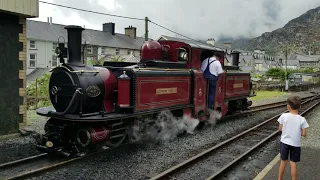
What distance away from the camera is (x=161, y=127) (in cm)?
869

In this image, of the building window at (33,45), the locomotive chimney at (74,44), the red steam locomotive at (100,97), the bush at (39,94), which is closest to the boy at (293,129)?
the red steam locomotive at (100,97)

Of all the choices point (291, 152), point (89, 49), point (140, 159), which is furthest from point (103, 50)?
point (291, 152)

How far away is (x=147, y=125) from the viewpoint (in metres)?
8.30

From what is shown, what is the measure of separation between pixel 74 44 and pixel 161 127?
323cm

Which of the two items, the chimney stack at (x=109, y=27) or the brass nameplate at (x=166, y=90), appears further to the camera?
the chimney stack at (x=109, y=27)

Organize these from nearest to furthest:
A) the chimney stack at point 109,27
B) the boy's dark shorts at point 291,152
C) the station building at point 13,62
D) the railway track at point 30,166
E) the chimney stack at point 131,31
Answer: the boy's dark shorts at point 291,152
the railway track at point 30,166
the station building at point 13,62
the chimney stack at point 109,27
the chimney stack at point 131,31

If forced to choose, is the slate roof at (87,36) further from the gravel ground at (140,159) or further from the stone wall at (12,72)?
the gravel ground at (140,159)

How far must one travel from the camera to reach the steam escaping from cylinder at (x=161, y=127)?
815 centimetres

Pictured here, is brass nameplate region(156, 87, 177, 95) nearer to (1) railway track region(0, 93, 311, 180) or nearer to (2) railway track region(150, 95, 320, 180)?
(2) railway track region(150, 95, 320, 180)

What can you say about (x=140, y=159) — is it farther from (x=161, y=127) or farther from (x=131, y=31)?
(x=131, y=31)

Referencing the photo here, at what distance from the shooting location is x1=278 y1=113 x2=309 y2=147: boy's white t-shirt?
4.88 meters

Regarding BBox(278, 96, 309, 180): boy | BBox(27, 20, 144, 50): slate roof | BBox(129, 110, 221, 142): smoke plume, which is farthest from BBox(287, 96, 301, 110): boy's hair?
BBox(27, 20, 144, 50): slate roof

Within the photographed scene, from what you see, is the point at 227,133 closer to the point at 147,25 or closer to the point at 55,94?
the point at 55,94

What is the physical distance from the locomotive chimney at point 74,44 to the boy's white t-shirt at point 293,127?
445 cm
